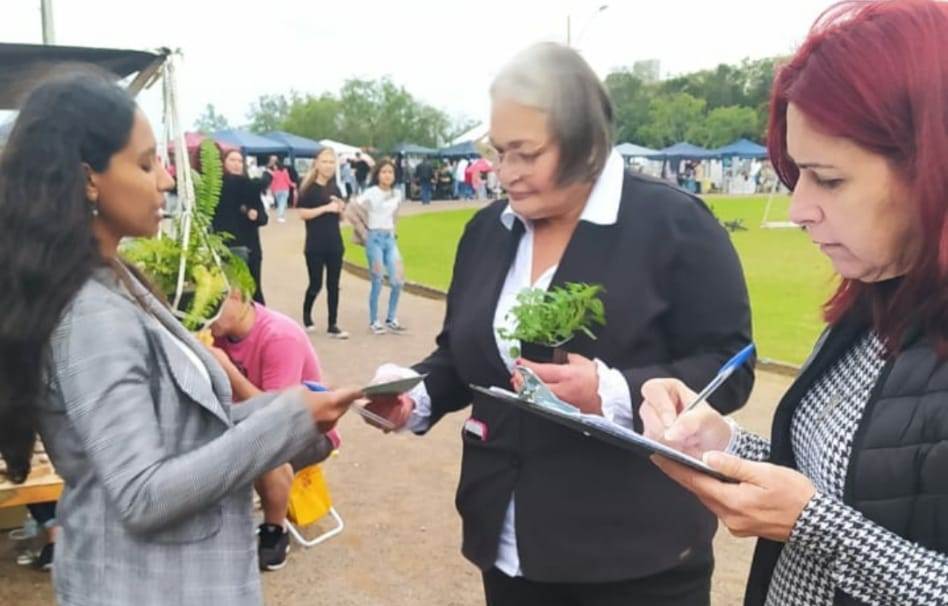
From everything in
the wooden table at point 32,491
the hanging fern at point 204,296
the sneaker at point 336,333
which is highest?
the hanging fern at point 204,296

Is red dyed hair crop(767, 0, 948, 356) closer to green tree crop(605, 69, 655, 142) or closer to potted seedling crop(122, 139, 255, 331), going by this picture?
potted seedling crop(122, 139, 255, 331)

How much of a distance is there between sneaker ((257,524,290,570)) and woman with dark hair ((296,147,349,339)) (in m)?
5.24

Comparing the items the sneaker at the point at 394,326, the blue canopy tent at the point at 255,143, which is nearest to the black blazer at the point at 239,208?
the sneaker at the point at 394,326

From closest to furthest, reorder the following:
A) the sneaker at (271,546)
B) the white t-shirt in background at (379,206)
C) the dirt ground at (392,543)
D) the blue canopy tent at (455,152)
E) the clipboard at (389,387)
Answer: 1. the clipboard at (389,387)
2. the dirt ground at (392,543)
3. the sneaker at (271,546)
4. the white t-shirt in background at (379,206)
5. the blue canopy tent at (455,152)

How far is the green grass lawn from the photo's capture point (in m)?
8.80

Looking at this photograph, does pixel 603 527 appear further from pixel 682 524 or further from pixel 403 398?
pixel 403 398

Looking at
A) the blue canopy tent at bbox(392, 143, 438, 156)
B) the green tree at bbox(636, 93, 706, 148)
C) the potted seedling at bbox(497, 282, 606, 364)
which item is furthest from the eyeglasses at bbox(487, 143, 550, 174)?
the green tree at bbox(636, 93, 706, 148)

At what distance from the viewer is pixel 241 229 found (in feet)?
29.4

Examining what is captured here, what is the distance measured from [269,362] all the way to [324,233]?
5.51 m

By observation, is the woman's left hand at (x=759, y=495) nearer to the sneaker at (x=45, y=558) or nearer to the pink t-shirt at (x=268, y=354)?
the pink t-shirt at (x=268, y=354)

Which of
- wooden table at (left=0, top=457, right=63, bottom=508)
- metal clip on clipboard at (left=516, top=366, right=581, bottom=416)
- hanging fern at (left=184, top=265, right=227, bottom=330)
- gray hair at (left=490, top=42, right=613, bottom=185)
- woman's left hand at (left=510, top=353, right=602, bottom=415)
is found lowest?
wooden table at (left=0, top=457, right=63, bottom=508)

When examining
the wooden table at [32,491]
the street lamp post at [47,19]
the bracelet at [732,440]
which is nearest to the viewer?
the bracelet at [732,440]

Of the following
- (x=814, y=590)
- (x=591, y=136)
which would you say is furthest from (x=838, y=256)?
(x=591, y=136)

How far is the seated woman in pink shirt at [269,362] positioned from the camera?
13.6 feet
